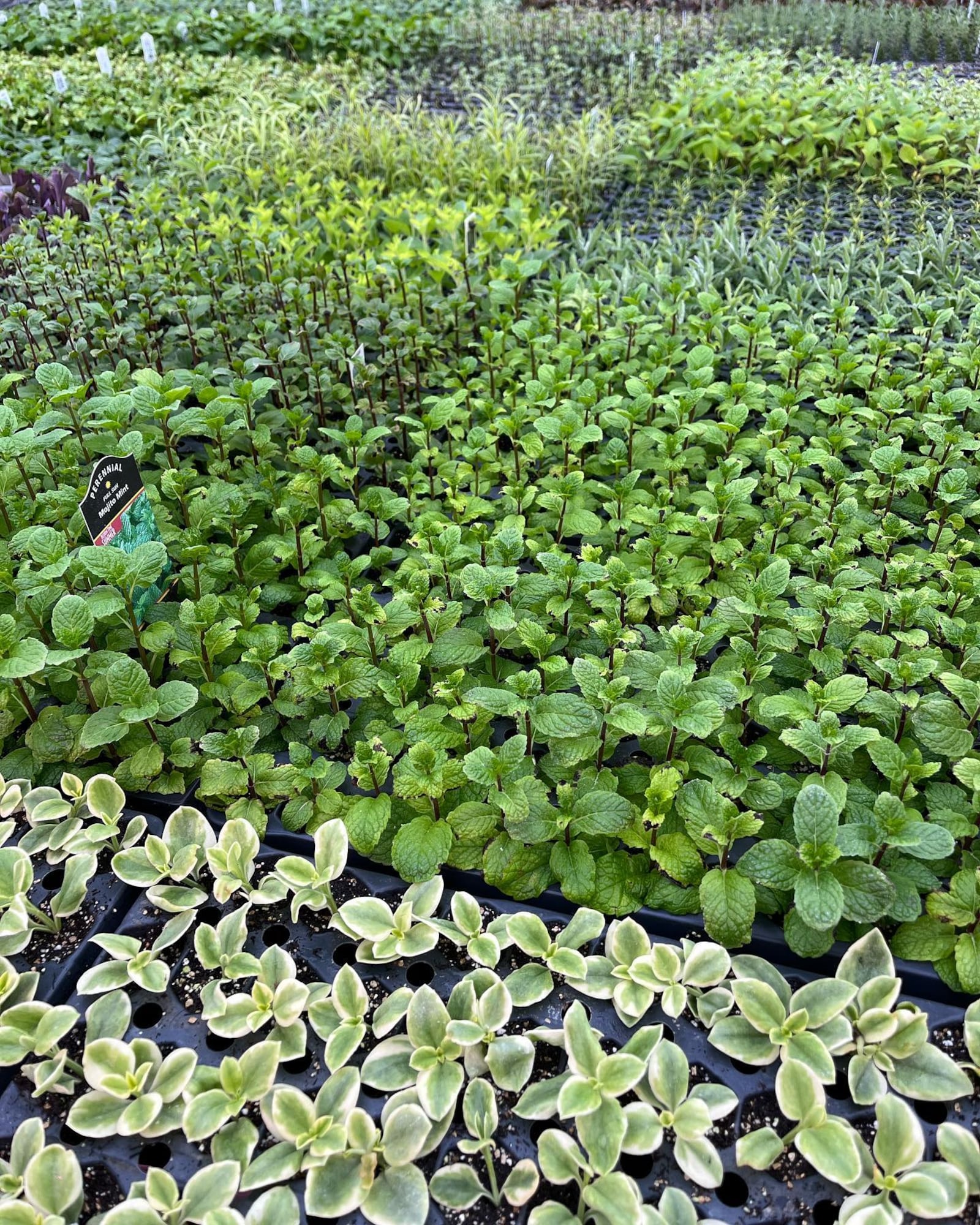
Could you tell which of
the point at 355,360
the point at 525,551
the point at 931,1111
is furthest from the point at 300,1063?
the point at 355,360

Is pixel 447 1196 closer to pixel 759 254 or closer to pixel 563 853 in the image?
pixel 563 853

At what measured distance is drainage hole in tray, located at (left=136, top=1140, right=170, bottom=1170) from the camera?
1.30 metres

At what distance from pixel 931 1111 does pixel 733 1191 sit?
34 centimetres

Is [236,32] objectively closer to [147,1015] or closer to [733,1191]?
[147,1015]

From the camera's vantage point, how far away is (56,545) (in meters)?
1.84

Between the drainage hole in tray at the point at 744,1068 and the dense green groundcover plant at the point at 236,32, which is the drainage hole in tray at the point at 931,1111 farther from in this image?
the dense green groundcover plant at the point at 236,32

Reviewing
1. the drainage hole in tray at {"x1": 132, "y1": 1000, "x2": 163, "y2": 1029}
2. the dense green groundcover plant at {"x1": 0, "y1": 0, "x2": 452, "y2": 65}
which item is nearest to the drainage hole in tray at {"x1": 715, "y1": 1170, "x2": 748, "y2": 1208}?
the drainage hole in tray at {"x1": 132, "y1": 1000, "x2": 163, "y2": 1029}

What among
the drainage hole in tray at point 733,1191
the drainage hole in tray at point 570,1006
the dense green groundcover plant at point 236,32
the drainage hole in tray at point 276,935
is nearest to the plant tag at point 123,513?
the drainage hole in tray at point 276,935

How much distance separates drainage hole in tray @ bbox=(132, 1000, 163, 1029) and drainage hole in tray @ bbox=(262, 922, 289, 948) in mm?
198

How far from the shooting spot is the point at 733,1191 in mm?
1245

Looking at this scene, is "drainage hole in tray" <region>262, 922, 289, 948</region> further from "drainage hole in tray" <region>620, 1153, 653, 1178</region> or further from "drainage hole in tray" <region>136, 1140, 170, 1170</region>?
"drainage hole in tray" <region>620, 1153, 653, 1178</region>

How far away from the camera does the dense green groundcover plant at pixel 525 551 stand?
5.30 ft

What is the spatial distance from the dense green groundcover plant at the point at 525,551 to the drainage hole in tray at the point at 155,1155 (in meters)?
0.48

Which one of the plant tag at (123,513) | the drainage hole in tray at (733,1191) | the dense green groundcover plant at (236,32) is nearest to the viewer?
the drainage hole in tray at (733,1191)
